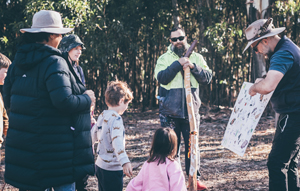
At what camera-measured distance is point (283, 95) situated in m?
2.76

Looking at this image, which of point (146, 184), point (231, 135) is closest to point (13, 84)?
point (146, 184)

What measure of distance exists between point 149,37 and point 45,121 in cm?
793

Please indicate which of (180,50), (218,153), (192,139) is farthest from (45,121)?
(218,153)

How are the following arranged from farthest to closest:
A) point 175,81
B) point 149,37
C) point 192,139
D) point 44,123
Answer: point 149,37 < point 175,81 < point 192,139 < point 44,123

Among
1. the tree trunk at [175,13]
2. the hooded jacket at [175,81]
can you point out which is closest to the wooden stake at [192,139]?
the hooded jacket at [175,81]

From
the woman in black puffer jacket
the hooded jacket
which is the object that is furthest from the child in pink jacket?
the hooded jacket

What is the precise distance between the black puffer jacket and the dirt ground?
193cm

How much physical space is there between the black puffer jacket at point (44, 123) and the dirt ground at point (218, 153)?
1.93 meters

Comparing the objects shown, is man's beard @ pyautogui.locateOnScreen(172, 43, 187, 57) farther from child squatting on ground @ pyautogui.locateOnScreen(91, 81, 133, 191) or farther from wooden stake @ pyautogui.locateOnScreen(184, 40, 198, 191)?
child squatting on ground @ pyautogui.locateOnScreen(91, 81, 133, 191)

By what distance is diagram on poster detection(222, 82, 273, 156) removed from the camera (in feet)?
10.0

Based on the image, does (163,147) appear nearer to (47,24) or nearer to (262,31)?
(47,24)

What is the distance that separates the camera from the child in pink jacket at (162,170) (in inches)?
93.3

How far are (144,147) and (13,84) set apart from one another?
159 inches

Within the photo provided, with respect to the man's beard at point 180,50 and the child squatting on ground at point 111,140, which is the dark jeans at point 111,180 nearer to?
the child squatting on ground at point 111,140
